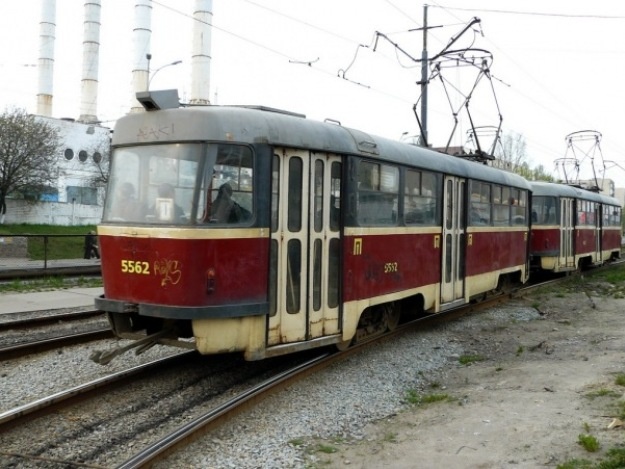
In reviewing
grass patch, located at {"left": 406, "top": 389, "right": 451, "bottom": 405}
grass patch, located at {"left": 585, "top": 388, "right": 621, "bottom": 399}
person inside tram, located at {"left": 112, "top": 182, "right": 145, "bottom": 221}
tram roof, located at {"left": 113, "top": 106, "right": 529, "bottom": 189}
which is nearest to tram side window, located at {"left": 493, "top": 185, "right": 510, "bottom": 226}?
tram roof, located at {"left": 113, "top": 106, "right": 529, "bottom": 189}

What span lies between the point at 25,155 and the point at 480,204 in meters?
33.7

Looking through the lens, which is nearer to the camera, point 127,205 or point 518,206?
point 127,205

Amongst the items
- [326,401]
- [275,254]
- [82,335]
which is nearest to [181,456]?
[326,401]

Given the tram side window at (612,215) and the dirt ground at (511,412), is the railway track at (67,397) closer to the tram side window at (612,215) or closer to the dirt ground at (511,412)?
the dirt ground at (511,412)

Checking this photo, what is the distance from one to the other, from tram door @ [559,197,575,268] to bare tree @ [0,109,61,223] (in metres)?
31.6

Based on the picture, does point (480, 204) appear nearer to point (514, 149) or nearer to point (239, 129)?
point (239, 129)

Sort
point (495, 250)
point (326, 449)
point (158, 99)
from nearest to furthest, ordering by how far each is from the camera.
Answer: point (326, 449)
point (158, 99)
point (495, 250)

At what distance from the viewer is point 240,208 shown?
6.39m

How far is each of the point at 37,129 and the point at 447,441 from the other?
3960 centimetres

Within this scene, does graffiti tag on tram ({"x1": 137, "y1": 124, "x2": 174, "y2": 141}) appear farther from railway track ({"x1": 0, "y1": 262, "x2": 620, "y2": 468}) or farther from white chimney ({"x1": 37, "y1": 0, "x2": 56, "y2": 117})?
white chimney ({"x1": 37, "y1": 0, "x2": 56, "y2": 117})

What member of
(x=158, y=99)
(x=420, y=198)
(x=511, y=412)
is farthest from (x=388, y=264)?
(x=158, y=99)

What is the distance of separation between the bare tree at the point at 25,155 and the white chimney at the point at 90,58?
40.8 feet

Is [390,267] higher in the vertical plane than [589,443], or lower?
higher

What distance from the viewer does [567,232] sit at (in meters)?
19.2
